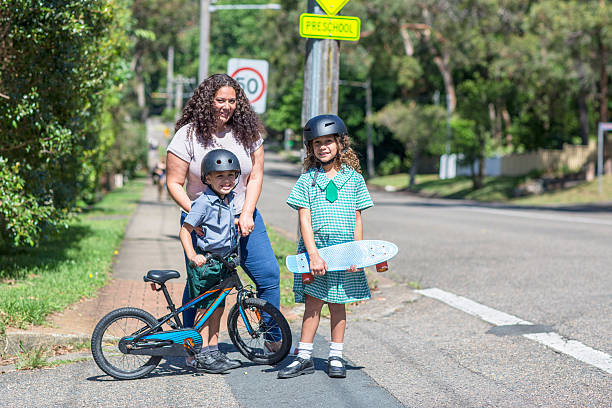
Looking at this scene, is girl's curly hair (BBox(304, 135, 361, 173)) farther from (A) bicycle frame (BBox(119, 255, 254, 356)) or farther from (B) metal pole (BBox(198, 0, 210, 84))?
(B) metal pole (BBox(198, 0, 210, 84))

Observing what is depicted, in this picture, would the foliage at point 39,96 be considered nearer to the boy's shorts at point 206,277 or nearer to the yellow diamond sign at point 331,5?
the yellow diamond sign at point 331,5

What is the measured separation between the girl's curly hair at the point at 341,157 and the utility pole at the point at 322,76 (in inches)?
142

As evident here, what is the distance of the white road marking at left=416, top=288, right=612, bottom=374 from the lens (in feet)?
18.6

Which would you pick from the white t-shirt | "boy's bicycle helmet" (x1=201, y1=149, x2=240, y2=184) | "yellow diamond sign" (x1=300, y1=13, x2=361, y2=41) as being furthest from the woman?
"yellow diamond sign" (x1=300, y1=13, x2=361, y2=41)

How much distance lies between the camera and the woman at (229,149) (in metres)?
5.35

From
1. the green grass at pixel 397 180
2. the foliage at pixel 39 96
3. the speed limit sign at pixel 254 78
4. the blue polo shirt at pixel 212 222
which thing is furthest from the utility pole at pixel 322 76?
the green grass at pixel 397 180

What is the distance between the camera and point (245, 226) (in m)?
5.23

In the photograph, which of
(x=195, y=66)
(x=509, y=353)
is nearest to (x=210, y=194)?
(x=509, y=353)

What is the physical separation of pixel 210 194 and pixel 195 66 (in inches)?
4022

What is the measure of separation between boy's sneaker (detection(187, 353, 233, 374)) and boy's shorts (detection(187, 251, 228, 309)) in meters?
0.34

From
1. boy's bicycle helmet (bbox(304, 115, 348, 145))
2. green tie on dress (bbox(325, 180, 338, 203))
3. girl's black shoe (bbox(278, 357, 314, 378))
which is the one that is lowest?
girl's black shoe (bbox(278, 357, 314, 378))

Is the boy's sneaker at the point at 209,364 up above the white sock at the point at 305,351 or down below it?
below

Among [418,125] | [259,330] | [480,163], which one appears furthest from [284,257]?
[418,125]

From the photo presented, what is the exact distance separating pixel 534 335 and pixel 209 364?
2719 millimetres
